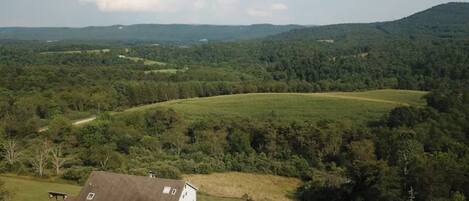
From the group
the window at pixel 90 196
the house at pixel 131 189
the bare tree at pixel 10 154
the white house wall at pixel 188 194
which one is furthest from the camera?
the bare tree at pixel 10 154

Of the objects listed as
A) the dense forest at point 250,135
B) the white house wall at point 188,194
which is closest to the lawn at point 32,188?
the dense forest at point 250,135

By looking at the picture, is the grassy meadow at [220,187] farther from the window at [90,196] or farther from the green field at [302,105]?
the green field at [302,105]

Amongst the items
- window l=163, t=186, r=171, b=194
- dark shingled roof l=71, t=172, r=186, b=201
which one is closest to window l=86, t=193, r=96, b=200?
dark shingled roof l=71, t=172, r=186, b=201

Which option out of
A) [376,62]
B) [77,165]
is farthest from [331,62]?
[77,165]

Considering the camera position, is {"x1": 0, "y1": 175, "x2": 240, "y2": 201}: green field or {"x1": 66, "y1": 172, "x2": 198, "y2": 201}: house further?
{"x1": 0, "y1": 175, "x2": 240, "y2": 201}: green field

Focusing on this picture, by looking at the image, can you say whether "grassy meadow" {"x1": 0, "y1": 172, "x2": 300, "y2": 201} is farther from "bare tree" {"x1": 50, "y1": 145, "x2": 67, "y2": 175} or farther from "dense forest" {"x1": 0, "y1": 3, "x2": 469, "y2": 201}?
"bare tree" {"x1": 50, "y1": 145, "x2": 67, "y2": 175}
